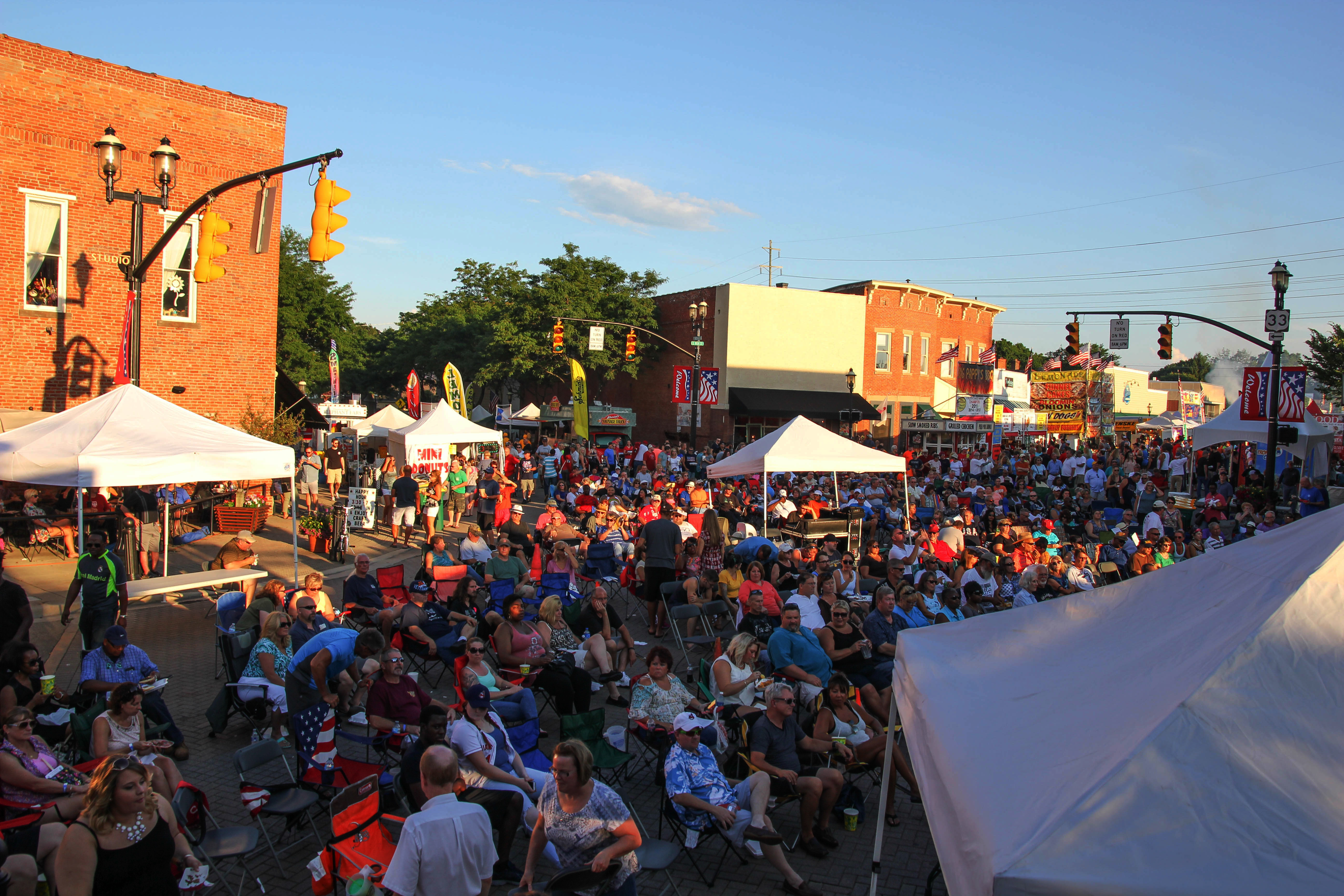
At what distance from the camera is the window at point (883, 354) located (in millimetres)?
41094

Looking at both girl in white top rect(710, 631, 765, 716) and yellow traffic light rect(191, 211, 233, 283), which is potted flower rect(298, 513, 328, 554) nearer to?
yellow traffic light rect(191, 211, 233, 283)

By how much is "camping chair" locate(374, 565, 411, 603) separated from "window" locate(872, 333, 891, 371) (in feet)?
112

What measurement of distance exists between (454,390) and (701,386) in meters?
7.99

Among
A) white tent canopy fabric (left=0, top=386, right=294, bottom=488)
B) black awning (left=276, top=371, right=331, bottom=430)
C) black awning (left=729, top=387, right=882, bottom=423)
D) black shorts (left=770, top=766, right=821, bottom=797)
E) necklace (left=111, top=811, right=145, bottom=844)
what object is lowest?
black shorts (left=770, top=766, right=821, bottom=797)

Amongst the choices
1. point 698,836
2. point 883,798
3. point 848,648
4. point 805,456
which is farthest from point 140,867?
point 805,456

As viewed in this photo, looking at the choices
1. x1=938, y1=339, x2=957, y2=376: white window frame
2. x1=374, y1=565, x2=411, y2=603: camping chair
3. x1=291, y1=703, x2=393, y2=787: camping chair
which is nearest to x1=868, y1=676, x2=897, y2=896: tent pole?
x1=291, y1=703, x2=393, y2=787: camping chair

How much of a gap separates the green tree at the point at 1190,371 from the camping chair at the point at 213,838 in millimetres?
108211

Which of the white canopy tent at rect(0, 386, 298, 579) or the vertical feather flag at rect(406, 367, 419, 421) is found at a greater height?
the vertical feather flag at rect(406, 367, 419, 421)

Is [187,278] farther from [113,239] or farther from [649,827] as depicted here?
[649,827]

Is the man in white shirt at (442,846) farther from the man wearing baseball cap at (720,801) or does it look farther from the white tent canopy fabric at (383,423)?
the white tent canopy fabric at (383,423)

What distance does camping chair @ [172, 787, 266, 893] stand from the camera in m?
4.58

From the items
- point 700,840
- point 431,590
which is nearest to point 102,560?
point 431,590

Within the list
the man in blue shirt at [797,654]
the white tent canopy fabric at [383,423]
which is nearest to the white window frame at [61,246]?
the white tent canopy fabric at [383,423]

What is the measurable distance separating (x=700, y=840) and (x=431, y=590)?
5.21 meters
